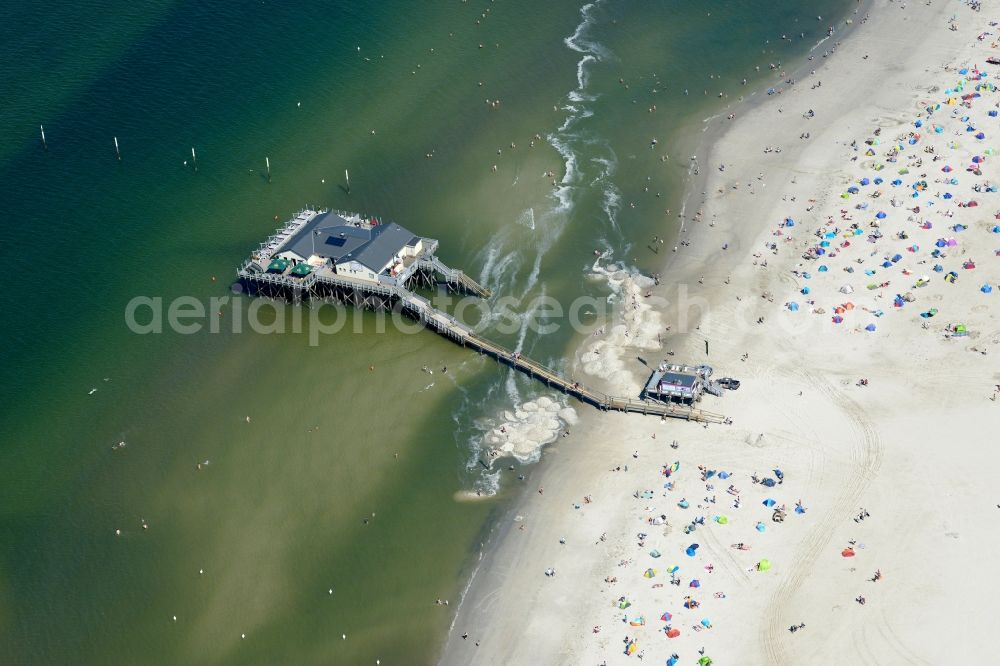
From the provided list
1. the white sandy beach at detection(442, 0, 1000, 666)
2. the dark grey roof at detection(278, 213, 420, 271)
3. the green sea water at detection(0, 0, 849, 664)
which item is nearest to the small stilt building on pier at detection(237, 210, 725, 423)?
the dark grey roof at detection(278, 213, 420, 271)

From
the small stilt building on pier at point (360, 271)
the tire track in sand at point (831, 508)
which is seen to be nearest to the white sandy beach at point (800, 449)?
the tire track in sand at point (831, 508)

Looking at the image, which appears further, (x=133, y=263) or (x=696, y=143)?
(x=696, y=143)

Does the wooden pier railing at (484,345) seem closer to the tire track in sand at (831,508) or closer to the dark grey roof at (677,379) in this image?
the dark grey roof at (677,379)

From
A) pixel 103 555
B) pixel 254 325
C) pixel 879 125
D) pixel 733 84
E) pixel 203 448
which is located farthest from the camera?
pixel 733 84

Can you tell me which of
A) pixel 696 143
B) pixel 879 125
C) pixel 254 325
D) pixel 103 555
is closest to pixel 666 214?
pixel 696 143

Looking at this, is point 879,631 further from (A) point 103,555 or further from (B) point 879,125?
(B) point 879,125

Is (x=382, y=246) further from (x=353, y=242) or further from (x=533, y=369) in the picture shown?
(x=533, y=369)

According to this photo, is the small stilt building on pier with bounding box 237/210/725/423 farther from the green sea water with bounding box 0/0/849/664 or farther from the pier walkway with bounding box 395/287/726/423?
the green sea water with bounding box 0/0/849/664

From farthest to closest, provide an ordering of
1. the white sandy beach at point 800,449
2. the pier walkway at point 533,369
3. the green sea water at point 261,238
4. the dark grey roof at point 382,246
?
the dark grey roof at point 382,246 < the pier walkway at point 533,369 < the green sea water at point 261,238 < the white sandy beach at point 800,449
